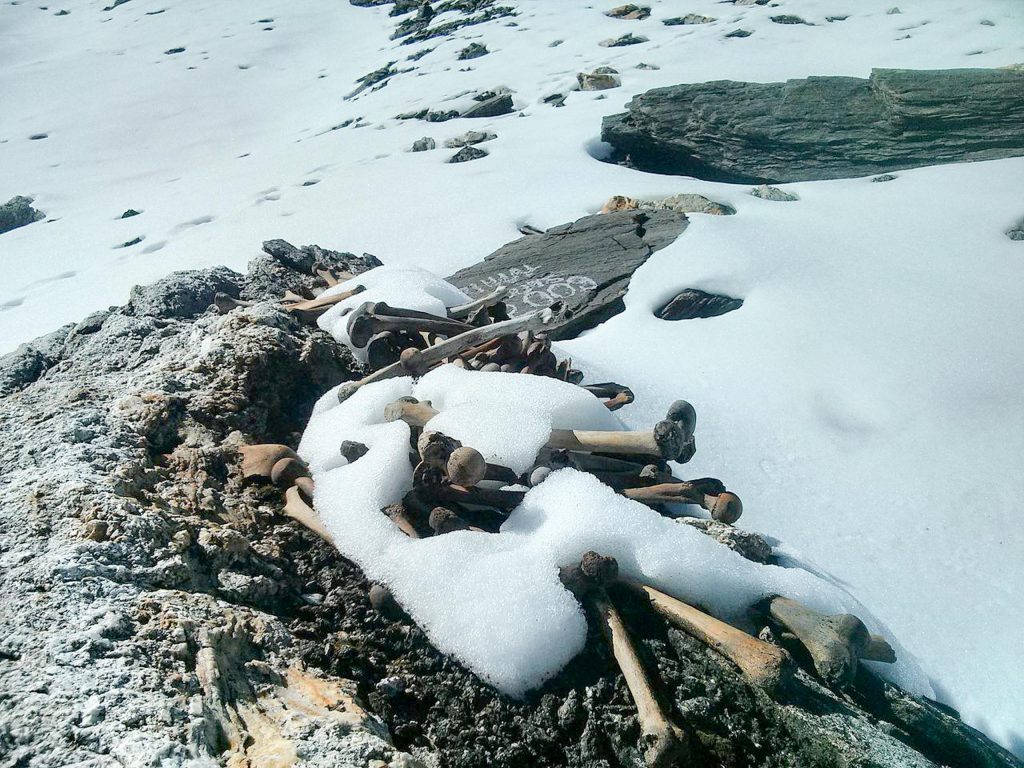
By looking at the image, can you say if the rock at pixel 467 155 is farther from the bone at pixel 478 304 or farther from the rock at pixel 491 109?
the bone at pixel 478 304

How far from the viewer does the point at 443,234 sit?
6.63 metres

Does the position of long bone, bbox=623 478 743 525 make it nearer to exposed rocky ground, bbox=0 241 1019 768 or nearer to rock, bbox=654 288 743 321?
exposed rocky ground, bbox=0 241 1019 768

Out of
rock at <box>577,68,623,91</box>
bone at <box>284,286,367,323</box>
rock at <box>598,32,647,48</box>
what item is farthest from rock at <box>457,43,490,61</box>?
bone at <box>284,286,367,323</box>

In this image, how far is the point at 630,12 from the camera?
612 inches

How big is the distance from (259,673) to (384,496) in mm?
684

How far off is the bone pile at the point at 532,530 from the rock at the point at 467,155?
6451 millimetres

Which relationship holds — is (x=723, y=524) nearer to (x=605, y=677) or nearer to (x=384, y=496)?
(x=605, y=677)

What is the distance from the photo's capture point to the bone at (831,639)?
1.69m

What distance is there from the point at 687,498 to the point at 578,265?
11.4ft

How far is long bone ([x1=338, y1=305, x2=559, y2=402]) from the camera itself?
2828mm

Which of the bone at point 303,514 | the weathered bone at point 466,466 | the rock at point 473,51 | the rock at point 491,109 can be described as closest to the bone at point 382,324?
the bone at point 303,514

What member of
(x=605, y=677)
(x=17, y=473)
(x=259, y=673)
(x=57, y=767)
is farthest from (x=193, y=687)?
(x=17, y=473)

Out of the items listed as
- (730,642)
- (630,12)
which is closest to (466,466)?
(730,642)

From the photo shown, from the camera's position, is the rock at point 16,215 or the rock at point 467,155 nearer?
the rock at point 467,155
